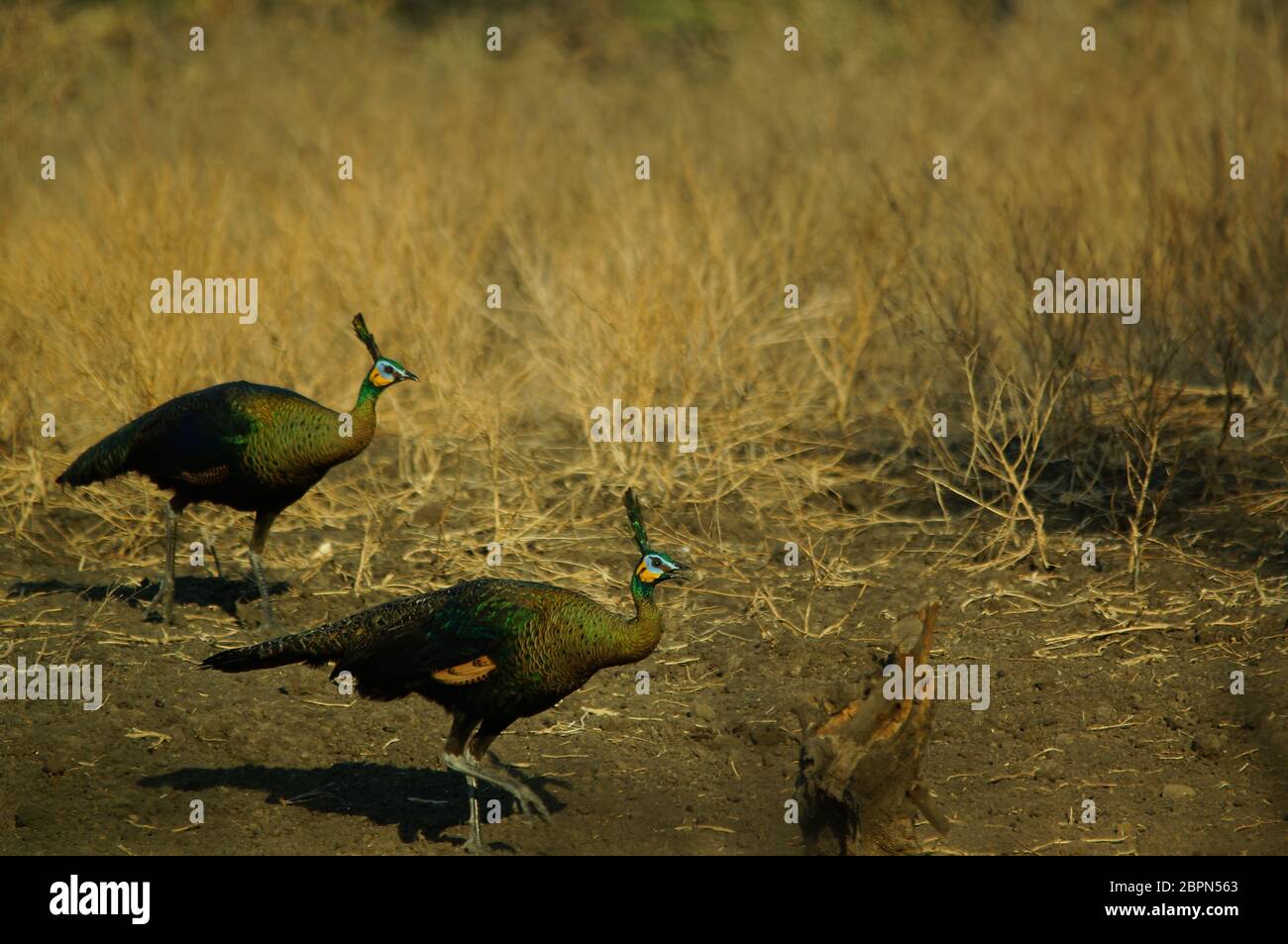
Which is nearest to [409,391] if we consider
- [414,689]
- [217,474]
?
[217,474]

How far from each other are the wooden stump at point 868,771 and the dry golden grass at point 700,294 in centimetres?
266

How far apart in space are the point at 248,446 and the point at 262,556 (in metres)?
0.60

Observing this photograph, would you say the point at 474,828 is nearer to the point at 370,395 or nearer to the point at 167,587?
the point at 370,395

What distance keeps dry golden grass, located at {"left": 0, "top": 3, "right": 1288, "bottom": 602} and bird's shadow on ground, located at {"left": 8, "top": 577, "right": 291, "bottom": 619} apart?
1.64 ft

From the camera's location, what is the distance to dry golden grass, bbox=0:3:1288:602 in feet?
26.2

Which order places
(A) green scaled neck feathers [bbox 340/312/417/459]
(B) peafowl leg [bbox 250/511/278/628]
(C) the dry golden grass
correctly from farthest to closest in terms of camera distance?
(C) the dry golden grass < (B) peafowl leg [bbox 250/511/278/628] < (A) green scaled neck feathers [bbox 340/312/417/459]

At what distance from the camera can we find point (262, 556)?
23.2ft

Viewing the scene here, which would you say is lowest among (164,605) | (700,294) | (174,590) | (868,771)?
(868,771)

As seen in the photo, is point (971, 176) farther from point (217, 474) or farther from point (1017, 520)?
point (217, 474)

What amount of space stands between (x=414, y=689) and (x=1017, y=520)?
383 centimetres
